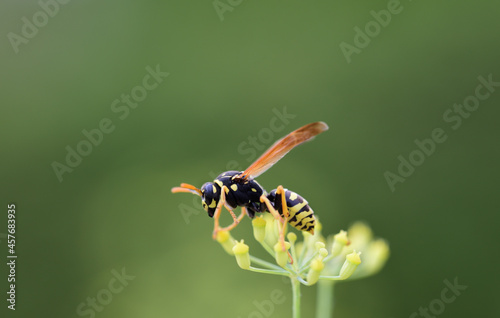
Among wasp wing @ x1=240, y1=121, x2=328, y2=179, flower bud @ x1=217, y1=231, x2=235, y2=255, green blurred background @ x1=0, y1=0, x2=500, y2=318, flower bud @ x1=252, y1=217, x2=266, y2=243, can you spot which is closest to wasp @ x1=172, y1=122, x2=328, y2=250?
wasp wing @ x1=240, y1=121, x2=328, y2=179

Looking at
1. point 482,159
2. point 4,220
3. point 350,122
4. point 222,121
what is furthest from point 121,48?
point 482,159

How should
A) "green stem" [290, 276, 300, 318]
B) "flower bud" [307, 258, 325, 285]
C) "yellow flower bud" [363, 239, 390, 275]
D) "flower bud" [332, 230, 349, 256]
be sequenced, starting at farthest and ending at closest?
"yellow flower bud" [363, 239, 390, 275] → "flower bud" [332, 230, 349, 256] → "flower bud" [307, 258, 325, 285] → "green stem" [290, 276, 300, 318]

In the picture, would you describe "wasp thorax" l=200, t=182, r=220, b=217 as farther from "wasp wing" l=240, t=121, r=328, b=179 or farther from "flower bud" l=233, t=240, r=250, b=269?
"flower bud" l=233, t=240, r=250, b=269

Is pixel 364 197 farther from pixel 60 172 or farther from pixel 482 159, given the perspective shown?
pixel 60 172

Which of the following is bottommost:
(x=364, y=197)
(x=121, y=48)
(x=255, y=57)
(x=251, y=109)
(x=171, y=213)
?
(x=364, y=197)

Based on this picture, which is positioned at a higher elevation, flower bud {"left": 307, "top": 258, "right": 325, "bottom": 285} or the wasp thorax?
the wasp thorax

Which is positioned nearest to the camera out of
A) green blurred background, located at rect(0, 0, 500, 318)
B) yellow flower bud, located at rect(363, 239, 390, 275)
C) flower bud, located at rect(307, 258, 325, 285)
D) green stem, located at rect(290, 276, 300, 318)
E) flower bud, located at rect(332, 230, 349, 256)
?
green stem, located at rect(290, 276, 300, 318)

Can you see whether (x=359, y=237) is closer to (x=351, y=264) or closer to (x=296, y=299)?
(x=351, y=264)
